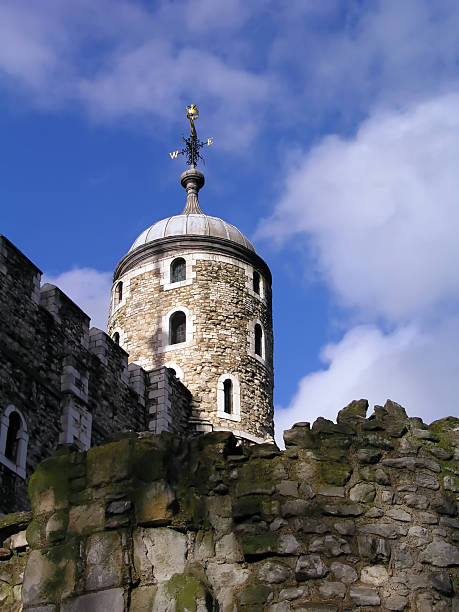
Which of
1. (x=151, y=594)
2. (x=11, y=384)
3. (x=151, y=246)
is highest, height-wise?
(x=151, y=246)

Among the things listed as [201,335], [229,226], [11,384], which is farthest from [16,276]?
[229,226]

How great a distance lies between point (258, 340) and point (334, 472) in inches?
629

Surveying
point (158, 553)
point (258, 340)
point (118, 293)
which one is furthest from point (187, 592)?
point (118, 293)

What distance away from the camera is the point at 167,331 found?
68.4 feet

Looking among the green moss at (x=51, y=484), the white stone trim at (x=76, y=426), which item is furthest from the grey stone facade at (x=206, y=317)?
the green moss at (x=51, y=484)

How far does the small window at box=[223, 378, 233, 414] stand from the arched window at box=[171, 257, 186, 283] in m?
2.77

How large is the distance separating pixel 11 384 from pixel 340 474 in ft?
30.5

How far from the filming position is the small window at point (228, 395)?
1995 centimetres

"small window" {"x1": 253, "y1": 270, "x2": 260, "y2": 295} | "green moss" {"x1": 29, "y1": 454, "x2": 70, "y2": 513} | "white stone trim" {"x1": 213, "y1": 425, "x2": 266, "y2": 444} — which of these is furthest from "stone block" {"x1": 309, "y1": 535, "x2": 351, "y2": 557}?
"small window" {"x1": 253, "y1": 270, "x2": 260, "y2": 295}

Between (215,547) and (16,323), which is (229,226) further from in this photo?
(215,547)

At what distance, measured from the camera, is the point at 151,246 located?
22266mm

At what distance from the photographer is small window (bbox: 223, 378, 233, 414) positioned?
786 inches

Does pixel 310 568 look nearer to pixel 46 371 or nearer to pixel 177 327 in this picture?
pixel 46 371

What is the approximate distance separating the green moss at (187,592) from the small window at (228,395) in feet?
48.5
